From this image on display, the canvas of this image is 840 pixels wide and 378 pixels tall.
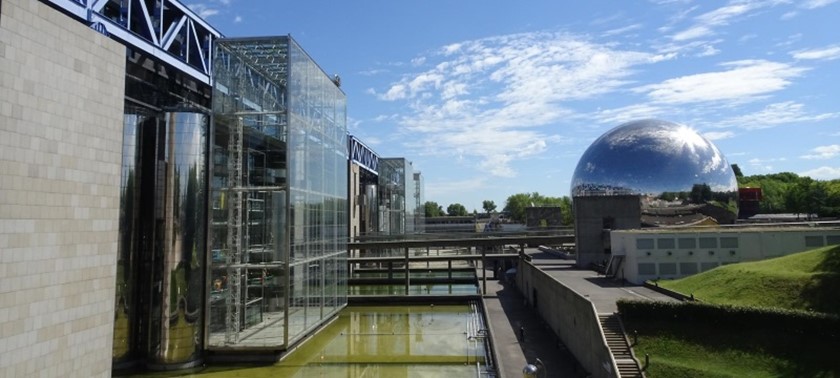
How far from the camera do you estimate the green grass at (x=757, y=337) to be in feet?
55.8

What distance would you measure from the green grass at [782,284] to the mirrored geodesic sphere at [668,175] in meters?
21.0

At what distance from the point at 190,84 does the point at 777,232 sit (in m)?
40.2

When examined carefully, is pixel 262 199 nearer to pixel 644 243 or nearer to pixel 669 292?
pixel 669 292

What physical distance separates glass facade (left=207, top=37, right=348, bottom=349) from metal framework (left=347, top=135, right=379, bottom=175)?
3652 centimetres

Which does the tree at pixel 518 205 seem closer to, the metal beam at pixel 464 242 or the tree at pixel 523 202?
the tree at pixel 523 202

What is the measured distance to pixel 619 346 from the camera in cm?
1934

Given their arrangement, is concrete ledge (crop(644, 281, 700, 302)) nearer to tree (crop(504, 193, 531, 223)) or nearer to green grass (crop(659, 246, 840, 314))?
green grass (crop(659, 246, 840, 314))

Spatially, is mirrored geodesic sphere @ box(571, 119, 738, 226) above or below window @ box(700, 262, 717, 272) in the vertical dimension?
above

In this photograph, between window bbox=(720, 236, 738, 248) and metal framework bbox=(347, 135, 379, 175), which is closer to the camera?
window bbox=(720, 236, 738, 248)

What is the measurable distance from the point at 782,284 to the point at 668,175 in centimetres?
2769

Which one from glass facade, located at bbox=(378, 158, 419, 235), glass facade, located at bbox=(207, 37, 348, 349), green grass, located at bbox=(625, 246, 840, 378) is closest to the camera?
green grass, located at bbox=(625, 246, 840, 378)

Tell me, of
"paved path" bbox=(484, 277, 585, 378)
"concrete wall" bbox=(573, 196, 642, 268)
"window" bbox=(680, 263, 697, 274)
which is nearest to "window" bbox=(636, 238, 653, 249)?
"window" bbox=(680, 263, 697, 274)

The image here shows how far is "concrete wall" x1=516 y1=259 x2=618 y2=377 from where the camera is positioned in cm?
1886

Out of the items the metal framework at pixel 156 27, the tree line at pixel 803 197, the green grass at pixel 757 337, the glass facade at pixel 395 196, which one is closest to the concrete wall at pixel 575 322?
the green grass at pixel 757 337
